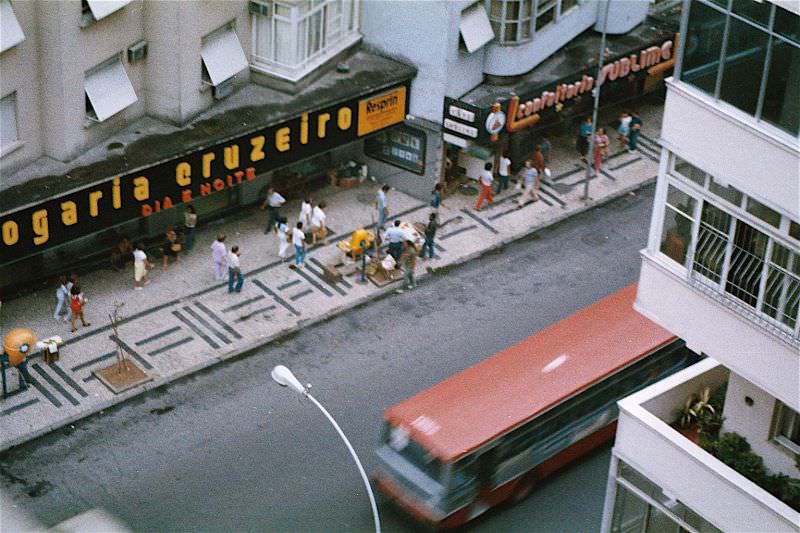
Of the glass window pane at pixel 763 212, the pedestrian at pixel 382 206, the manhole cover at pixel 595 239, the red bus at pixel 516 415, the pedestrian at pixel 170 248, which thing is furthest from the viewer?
the manhole cover at pixel 595 239

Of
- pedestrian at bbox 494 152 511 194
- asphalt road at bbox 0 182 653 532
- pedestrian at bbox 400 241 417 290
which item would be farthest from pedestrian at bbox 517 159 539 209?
pedestrian at bbox 400 241 417 290

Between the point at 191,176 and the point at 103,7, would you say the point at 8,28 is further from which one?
the point at 191,176

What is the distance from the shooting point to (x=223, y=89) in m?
43.9

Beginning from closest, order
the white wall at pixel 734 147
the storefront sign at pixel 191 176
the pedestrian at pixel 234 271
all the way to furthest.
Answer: the white wall at pixel 734 147 → the storefront sign at pixel 191 176 → the pedestrian at pixel 234 271

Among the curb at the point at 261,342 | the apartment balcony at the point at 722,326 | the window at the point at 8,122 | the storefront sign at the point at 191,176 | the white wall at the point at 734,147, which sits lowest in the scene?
the curb at the point at 261,342

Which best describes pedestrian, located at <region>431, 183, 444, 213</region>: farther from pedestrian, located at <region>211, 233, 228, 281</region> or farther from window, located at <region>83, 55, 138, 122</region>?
window, located at <region>83, 55, 138, 122</region>

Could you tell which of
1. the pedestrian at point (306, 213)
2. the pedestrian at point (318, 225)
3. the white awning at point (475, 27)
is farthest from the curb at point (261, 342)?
the white awning at point (475, 27)

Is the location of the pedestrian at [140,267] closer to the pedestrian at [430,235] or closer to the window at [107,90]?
the window at [107,90]

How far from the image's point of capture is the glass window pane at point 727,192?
24406 millimetres

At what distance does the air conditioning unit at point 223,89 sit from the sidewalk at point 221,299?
14.8 ft

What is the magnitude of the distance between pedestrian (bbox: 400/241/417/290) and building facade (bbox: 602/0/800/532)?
1626 cm

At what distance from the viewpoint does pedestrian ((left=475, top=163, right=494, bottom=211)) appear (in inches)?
1885

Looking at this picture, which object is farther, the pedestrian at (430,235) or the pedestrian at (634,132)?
the pedestrian at (634,132)

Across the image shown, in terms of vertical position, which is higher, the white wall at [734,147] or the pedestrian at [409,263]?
the white wall at [734,147]
